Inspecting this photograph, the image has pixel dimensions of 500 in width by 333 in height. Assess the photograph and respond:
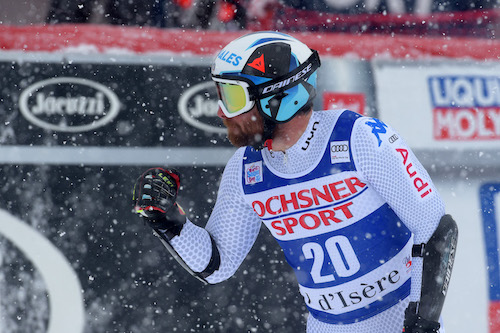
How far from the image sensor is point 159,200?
6.95 ft

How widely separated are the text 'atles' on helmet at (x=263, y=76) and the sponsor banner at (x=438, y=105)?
1.63 metres

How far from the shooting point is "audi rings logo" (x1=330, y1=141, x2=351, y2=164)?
6.88 feet

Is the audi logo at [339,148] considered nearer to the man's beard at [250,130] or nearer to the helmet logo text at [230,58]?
the man's beard at [250,130]

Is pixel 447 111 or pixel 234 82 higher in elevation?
pixel 234 82

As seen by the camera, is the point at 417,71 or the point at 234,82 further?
the point at 417,71

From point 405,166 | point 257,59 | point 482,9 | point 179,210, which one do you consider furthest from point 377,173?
point 482,9

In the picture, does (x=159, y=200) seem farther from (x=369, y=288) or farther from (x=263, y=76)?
(x=369, y=288)

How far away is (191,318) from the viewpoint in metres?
3.42

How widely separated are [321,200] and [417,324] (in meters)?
0.53

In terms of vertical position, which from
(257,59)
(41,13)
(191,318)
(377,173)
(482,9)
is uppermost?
(257,59)

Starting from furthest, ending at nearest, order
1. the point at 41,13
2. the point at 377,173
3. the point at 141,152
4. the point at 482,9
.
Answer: the point at 482,9 → the point at 41,13 → the point at 141,152 → the point at 377,173

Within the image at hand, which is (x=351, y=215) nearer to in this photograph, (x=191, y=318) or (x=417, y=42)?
(x=191, y=318)

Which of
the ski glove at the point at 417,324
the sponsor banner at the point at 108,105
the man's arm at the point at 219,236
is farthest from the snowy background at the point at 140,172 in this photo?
the ski glove at the point at 417,324

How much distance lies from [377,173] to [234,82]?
1.89 feet
